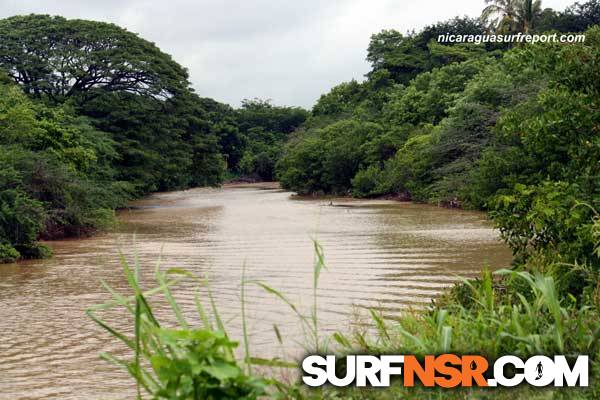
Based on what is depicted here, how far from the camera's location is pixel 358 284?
11609 mm

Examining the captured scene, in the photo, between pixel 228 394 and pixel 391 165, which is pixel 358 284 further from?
pixel 391 165

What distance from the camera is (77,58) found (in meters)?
33.5

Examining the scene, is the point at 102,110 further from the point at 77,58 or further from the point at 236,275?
the point at 236,275

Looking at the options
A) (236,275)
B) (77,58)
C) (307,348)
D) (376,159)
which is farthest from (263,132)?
(307,348)

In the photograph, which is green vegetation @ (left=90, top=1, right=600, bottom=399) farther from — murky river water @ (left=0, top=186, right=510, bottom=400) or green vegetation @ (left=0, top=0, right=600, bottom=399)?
murky river water @ (left=0, top=186, right=510, bottom=400)

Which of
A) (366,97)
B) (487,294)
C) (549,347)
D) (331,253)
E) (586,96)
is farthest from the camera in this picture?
(366,97)

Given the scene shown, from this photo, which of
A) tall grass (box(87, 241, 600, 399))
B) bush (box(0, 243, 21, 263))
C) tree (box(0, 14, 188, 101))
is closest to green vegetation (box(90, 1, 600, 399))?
tall grass (box(87, 241, 600, 399))

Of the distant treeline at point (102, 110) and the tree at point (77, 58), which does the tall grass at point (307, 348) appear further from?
the tree at point (77, 58)

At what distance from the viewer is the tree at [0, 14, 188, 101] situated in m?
33.3

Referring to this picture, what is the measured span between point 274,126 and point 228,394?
75.0 m

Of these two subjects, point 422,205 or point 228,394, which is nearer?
point 228,394

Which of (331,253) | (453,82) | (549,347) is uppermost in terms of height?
(453,82)

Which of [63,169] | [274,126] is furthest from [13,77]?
[274,126]

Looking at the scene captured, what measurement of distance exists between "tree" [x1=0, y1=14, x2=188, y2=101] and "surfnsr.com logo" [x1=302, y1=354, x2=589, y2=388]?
105ft
